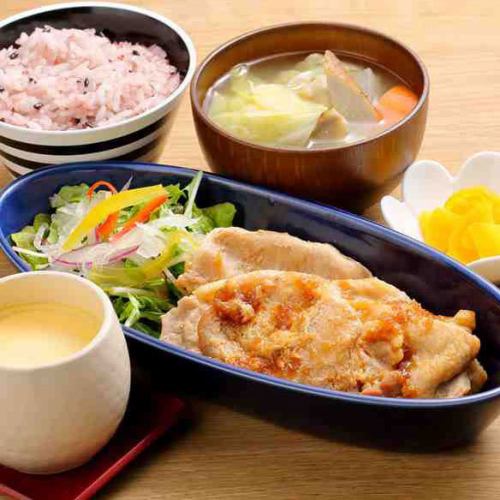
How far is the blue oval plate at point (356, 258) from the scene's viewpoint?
5.94 ft

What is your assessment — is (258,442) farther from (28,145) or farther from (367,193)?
(28,145)

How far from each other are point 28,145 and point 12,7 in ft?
4.33

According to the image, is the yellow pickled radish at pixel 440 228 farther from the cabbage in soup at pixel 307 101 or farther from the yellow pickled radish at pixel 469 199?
the cabbage in soup at pixel 307 101

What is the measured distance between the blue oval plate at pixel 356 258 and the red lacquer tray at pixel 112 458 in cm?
6

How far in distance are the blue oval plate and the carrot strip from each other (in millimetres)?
133

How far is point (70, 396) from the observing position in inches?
69.3

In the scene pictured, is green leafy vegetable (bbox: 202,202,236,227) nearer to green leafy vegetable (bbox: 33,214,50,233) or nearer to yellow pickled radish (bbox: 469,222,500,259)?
green leafy vegetable (bbox: 33,214,50,233)

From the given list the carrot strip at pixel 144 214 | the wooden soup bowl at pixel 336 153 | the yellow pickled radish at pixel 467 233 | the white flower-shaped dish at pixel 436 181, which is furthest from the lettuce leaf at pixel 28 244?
the yellow pickled radish at pixel 467 233

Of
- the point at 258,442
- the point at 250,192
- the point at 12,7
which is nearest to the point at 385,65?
the point at 250,192

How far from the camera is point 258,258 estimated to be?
2.18 m

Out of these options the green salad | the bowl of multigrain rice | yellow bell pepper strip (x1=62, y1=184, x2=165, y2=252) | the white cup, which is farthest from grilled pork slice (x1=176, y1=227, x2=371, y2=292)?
the bowl of multigrain rice

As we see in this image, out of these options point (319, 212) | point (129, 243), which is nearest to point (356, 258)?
point (319, 212)

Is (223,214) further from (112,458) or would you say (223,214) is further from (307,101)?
(112,458)

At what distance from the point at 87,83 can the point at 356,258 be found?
2.91 ft
